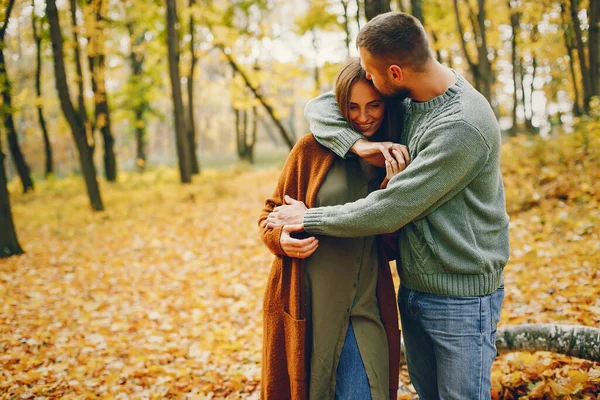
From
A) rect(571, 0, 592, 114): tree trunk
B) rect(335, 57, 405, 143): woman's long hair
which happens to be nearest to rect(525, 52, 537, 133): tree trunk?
rect(571, 0, 592, 114): tree trunk

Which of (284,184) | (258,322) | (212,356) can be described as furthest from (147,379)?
(284,184)

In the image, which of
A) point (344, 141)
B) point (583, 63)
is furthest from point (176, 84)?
point (344, 141)

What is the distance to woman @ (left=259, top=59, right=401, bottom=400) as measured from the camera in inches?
84.4

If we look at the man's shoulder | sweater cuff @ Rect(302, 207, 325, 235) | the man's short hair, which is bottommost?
sweater cuff @ Rect(302, 207, 325, 235)

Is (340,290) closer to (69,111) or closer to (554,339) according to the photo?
(554,339)

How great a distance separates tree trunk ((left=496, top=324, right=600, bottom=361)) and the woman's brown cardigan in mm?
1163

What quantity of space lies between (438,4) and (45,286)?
1354 cm

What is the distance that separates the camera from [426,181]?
179cm

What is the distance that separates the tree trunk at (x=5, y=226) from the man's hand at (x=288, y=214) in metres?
7.21

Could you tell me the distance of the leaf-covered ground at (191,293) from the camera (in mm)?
3893

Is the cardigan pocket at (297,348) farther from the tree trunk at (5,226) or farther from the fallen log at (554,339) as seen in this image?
the tree trunk at (5,226)

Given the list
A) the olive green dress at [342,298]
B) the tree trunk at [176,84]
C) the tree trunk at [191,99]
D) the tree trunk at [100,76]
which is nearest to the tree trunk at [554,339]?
the olive green dress at [342,298]

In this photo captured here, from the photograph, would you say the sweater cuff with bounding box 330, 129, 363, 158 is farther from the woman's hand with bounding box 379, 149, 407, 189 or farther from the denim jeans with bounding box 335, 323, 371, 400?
the denim jeans with bounding box 335, 323, 371, 400

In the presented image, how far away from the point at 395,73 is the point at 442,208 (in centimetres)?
63
